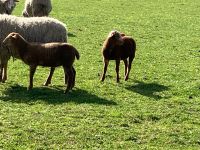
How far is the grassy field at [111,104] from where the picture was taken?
27.3 feet

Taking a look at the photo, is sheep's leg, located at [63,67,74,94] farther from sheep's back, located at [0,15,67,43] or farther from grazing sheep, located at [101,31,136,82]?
grazing sheep, located at [101,31,136,82]

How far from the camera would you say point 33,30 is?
12078 millimetres

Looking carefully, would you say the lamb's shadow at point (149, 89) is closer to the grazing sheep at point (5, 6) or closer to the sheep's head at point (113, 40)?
the sheep's head at point (113, 40)

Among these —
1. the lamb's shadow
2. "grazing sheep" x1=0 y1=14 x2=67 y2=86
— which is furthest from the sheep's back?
the lamb's shadow

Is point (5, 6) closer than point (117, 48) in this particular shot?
No

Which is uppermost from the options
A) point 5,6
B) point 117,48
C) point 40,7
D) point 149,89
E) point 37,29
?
point 37,29

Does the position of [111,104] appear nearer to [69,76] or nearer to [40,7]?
[69,76]

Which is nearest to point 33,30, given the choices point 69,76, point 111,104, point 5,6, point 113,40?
point 69,76

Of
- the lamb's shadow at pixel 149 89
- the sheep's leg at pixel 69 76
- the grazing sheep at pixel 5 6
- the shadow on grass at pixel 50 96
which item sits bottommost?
the lamb's shadow at pixel 149 89

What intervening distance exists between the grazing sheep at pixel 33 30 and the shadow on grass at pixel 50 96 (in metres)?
0.81

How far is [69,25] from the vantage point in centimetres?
2228

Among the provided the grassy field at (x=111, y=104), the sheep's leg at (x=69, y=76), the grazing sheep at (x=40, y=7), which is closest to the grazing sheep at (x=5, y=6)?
the grazing sheep at (x=40, y=7)

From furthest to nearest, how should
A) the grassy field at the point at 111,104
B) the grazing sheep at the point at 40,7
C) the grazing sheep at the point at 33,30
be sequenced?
the grazing sheep at the point at 40,7 → the grazing sheep at the point at 33,30 → the grassy field at the point at 111,104

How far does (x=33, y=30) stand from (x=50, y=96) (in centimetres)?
209
